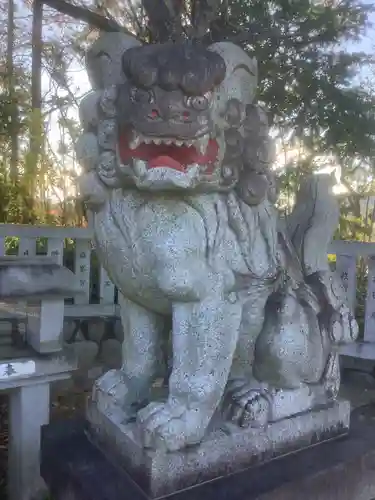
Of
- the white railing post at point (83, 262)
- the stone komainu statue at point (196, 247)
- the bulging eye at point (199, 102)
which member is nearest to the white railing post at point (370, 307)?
the stone komainu statue at point (196, 247)

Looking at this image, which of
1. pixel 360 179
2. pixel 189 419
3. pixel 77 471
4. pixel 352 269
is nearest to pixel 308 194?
pixel 189 419

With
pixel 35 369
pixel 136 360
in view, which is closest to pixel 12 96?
pixel 35 369

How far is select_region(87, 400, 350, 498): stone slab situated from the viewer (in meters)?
0.98

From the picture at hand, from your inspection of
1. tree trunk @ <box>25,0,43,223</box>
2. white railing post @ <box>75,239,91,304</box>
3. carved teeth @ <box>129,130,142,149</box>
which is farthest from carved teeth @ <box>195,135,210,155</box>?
tree trunk @ <box>25,0,43,223</box>

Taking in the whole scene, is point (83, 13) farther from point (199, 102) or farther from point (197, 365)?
point (197, 365)

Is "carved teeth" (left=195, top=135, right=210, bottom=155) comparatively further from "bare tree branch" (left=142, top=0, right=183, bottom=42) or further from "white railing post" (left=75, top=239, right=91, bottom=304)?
"white railing post" (left=75, top=239, right=91, bottom=304)

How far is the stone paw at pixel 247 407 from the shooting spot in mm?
1094

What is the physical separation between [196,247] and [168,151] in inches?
7.9

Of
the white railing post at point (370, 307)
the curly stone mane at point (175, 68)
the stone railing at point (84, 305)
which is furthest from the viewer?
the stone railing at point (84, 305)

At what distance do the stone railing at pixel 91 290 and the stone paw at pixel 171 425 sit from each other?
1.41 metres

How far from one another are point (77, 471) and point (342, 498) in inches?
23.2

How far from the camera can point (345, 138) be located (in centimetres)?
301

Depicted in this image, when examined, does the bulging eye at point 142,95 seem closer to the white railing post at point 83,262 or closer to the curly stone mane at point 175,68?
the curly stone mane at point 175,68

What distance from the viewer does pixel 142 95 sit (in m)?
0.94
